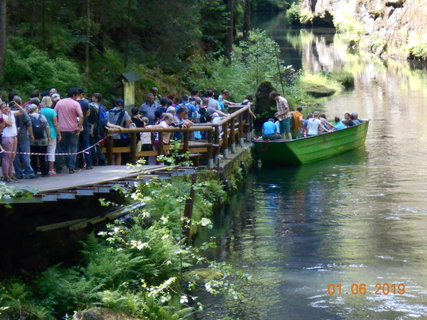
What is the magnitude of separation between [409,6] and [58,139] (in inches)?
2477

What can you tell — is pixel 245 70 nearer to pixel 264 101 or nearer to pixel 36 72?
pixel 264 101

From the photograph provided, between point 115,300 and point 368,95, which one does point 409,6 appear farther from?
point 115,300

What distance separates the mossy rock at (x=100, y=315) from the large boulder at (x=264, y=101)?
22.8 metres

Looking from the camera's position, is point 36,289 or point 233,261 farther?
point 233,261

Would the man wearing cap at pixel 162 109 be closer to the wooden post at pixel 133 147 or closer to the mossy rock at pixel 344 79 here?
the wooden post at pixel 133 147

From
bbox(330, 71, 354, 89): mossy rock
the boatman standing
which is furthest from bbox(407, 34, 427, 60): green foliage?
the boatman standing

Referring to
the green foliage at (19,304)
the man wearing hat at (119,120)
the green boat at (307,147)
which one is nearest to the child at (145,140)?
the man wearing hat at (119,120)

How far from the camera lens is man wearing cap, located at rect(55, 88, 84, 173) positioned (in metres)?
14.0

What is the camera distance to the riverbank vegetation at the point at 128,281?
10812mm

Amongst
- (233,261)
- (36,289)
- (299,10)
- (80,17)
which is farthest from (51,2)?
(299,10)

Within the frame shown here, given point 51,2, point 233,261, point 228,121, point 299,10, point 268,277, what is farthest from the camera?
point 299,10

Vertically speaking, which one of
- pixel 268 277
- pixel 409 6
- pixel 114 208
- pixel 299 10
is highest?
pixel 299 10

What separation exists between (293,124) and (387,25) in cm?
5434

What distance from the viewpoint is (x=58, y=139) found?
→ 14.0 metres
